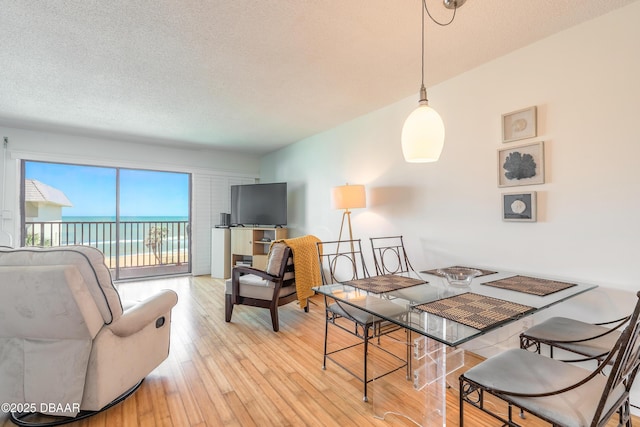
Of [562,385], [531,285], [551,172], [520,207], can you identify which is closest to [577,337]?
[531,285]

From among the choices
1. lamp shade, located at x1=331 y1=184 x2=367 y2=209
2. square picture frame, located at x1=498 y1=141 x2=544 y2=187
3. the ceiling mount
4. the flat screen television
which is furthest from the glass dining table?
the flat screen television

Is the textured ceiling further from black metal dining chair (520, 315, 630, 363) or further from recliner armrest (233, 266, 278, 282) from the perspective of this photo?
black metal dining chair (520, 315, 630, 363)

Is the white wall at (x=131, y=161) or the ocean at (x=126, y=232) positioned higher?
the white wall at (x=131, y=161)

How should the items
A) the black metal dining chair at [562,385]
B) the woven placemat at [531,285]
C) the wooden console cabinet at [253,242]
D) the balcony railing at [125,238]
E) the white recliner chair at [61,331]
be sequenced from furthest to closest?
the wooden console cabinet at [253,242] < the balcony railing at [125,238] < the woven placemat at [531,285] < the white recliner chair at [61,331] < the black metal dining chair at [562,385]

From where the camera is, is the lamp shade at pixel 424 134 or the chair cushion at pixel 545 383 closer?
the chair cushion at pixel 545 383

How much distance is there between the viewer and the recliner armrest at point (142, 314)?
1.62 meters

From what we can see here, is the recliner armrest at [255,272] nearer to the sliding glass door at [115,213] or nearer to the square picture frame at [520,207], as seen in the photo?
the square picture frame at [520,207]

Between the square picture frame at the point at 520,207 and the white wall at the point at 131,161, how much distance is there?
475cm

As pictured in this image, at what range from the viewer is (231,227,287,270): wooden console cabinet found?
4.94 m

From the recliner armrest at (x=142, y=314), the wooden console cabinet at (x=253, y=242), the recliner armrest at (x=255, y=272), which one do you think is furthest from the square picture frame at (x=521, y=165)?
the wooden console cabinet at (x=253, y=242)

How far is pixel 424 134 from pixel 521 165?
118 cm

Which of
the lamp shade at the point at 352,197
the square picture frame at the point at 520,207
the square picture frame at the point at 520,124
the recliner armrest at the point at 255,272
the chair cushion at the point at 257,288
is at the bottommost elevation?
the chair cushion at the point at 257,288

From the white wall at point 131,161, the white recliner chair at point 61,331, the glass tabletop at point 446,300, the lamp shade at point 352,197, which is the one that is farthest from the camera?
the white wall at point 131,161

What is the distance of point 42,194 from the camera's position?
4465 millimetres
